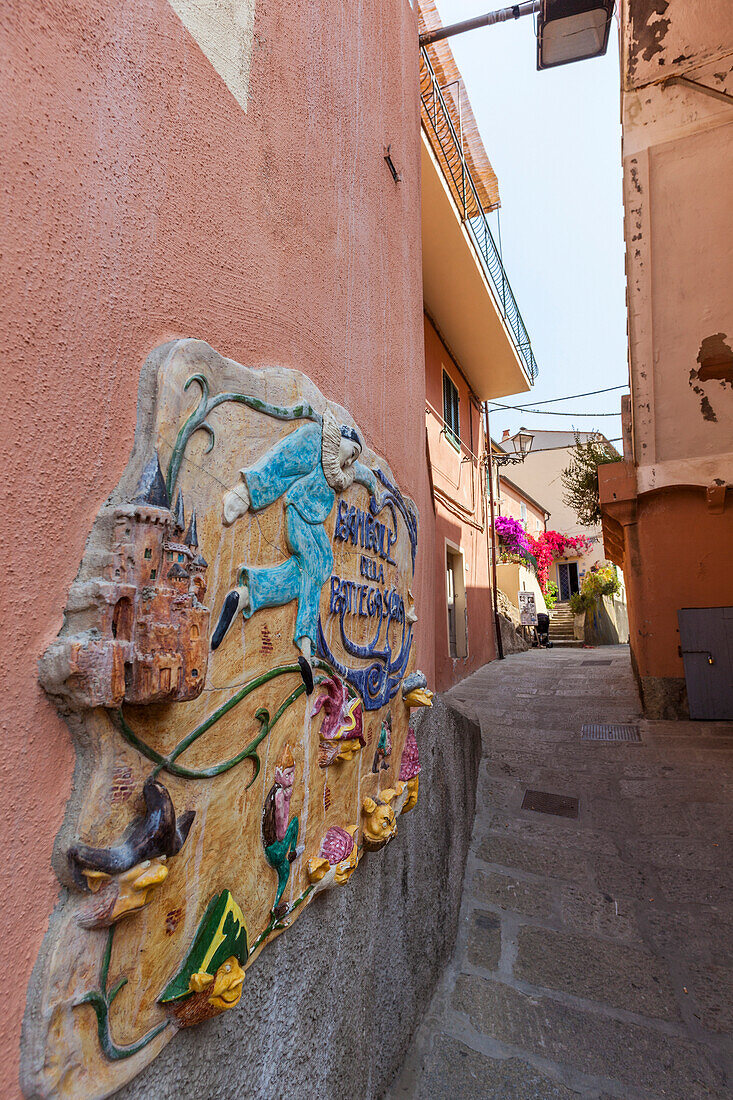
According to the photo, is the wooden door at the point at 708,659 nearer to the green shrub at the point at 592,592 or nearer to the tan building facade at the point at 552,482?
the green shrub at the point at 592,592

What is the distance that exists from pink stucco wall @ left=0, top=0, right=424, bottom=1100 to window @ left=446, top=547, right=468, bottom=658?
728 cm

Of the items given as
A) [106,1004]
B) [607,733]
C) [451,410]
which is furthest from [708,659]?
[106,1004]

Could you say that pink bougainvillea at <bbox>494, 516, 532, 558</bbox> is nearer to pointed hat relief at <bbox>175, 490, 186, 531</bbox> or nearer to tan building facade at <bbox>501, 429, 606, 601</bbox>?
tan building facade at <bbox>501, 429, 606, 601</bbox>

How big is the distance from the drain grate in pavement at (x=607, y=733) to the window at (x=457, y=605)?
10.5 feet

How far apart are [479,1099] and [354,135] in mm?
4235

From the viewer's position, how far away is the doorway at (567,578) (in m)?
26.7

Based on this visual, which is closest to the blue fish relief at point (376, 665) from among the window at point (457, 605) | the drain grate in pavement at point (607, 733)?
the drain grate in pavement at point (607, 733)

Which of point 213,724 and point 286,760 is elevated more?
point 213,724

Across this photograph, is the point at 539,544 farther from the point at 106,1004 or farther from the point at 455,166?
the point at 106,1004

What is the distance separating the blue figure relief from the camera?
1.42 metres

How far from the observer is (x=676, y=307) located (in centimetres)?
687

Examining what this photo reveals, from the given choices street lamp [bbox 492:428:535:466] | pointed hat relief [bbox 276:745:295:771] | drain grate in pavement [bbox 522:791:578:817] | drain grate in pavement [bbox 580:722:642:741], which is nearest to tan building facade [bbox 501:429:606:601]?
street lamp [bbox 492:428:535:466]

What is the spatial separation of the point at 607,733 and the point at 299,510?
5.20 m

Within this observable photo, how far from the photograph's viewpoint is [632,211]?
7.07 m
